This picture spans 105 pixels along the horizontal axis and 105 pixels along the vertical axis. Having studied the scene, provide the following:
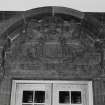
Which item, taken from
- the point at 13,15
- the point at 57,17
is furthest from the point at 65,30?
the point at 13,15

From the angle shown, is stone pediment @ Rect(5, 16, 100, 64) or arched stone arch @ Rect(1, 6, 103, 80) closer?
arched stone arch @ Rect(1, 6, 103, 80)

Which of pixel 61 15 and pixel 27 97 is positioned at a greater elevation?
pixel 61 15

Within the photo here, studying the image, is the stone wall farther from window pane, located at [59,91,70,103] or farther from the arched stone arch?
window pane, located at [59,91,70,103]

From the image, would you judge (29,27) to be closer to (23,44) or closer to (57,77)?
(23,44)

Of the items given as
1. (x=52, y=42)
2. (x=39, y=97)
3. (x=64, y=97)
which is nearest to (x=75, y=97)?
(x=64, y=97)

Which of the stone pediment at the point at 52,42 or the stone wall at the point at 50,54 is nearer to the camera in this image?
the stone wall at the point at 50,54

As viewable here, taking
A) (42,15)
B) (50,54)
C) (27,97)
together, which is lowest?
(27,97)

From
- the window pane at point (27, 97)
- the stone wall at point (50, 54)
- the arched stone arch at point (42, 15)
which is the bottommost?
the window pane at point (27, 97)

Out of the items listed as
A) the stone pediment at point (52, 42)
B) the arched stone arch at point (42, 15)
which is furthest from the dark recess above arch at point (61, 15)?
the stone pediment at point (52, 42)

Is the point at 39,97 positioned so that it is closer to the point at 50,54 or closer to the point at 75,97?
the point at 75,97

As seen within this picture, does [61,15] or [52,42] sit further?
[52,42]

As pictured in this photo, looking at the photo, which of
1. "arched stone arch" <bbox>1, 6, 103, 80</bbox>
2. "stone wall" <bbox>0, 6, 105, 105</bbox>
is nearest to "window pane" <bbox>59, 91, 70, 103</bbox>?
"stone wall" <bbox>0, 6, 105, 105</bbox>

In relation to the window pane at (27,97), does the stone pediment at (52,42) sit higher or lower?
higher

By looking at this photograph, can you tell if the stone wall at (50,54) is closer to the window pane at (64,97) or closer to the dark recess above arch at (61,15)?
the dark recess above arch at (61,15)
